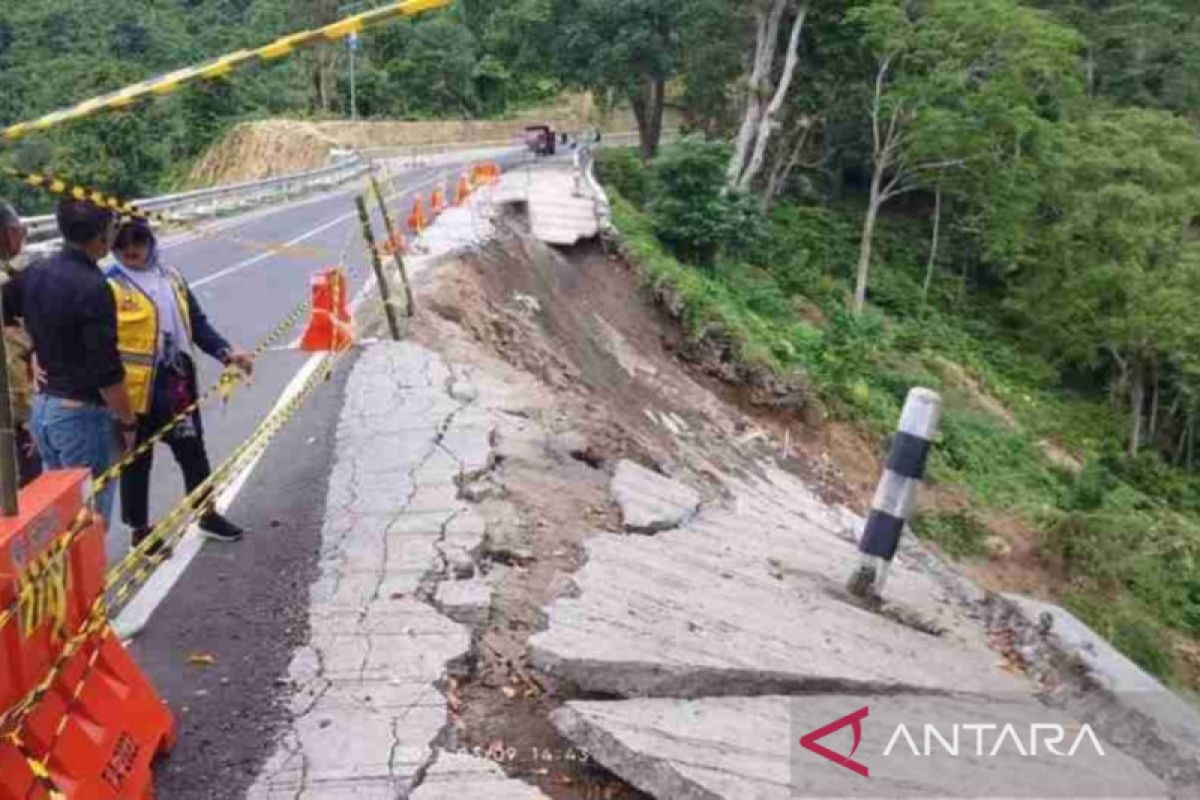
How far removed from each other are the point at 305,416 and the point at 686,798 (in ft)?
18.7

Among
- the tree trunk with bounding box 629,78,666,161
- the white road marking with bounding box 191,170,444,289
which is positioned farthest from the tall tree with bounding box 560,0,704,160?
the white road marking with bounding box 191,170,444,289

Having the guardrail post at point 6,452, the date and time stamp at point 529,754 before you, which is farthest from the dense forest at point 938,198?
the guardrail post at point 6,452

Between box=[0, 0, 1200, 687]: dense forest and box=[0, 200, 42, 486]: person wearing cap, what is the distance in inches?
523

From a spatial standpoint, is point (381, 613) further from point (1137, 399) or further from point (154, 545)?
point (1137, 399)

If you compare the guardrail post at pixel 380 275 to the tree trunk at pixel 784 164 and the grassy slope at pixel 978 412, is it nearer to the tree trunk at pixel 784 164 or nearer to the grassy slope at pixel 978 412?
the grassy slope at pixel 978 412

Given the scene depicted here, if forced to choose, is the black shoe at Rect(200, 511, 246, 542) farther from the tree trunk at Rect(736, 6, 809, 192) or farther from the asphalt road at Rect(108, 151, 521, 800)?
the tree trunk at Rect(736, 6, 809, 192)

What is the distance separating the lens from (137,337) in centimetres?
518

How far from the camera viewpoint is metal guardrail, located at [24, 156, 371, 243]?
59.7 feet

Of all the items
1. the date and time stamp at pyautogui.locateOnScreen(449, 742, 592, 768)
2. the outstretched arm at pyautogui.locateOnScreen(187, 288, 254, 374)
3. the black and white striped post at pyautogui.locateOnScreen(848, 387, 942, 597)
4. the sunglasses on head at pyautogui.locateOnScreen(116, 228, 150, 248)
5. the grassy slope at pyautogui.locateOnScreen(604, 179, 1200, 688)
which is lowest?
the grassy slope at pyautogui.locateOnScreen(604, 179, 1200, 688)

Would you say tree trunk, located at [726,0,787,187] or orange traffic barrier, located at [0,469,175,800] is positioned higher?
tree trunk, located at [726,0,787,187]

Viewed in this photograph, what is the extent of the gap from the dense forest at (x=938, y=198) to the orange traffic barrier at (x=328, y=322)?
878 cm

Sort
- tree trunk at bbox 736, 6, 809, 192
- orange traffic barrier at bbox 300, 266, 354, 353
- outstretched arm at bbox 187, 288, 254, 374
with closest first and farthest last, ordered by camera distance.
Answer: outstretched arm at bbox 187, 288, 254, 374
orange traffic barrier at bbox 300, 266, 354, 353
tree trunk at bbox 736, 6, 809, 192

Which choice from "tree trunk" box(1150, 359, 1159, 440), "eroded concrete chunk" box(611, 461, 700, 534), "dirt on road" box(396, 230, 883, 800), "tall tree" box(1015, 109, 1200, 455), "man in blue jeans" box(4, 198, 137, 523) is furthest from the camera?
"tree trunk" box(1150, 359, 1159, 440)

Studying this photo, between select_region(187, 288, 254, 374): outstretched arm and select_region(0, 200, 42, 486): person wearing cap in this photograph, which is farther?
select_region(187, 288, 254, 374): outstretched arm
